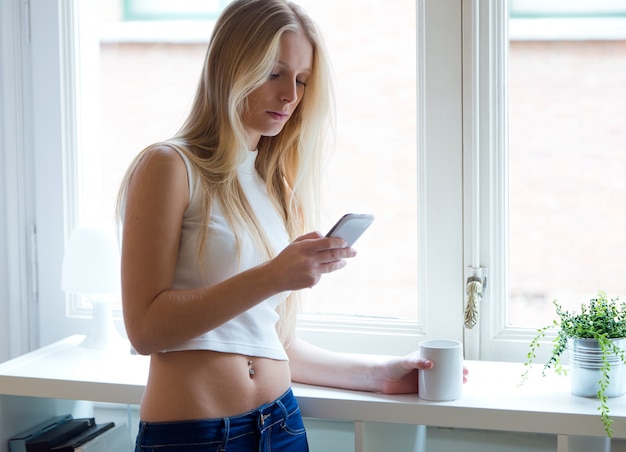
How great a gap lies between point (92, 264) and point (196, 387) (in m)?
0.72

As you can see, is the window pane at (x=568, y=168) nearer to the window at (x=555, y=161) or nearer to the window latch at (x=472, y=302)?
the window at (x=555, y=161)

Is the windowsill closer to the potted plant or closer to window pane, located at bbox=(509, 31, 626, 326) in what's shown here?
the potted plant

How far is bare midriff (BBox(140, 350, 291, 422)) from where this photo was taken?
1317mm

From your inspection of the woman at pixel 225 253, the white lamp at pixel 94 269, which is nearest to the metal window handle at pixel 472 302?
the woman at pixel 225 253

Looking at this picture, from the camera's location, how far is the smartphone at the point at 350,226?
123 cm

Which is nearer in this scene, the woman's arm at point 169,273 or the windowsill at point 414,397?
the woman's arm at point 169,273

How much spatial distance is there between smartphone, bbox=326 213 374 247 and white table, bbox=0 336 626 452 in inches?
16.2

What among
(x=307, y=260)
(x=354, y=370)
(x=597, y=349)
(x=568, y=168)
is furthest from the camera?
(x=568, y=168)

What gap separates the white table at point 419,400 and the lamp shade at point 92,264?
178mm

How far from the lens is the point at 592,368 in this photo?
1511mm

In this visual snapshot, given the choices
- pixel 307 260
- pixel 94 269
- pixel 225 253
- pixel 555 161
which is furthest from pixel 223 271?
pixel 555 161

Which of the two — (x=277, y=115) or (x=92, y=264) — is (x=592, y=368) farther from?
(x=92, y=264)

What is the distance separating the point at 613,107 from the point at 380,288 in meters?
0.72

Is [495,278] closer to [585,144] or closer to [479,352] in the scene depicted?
[479,352]
